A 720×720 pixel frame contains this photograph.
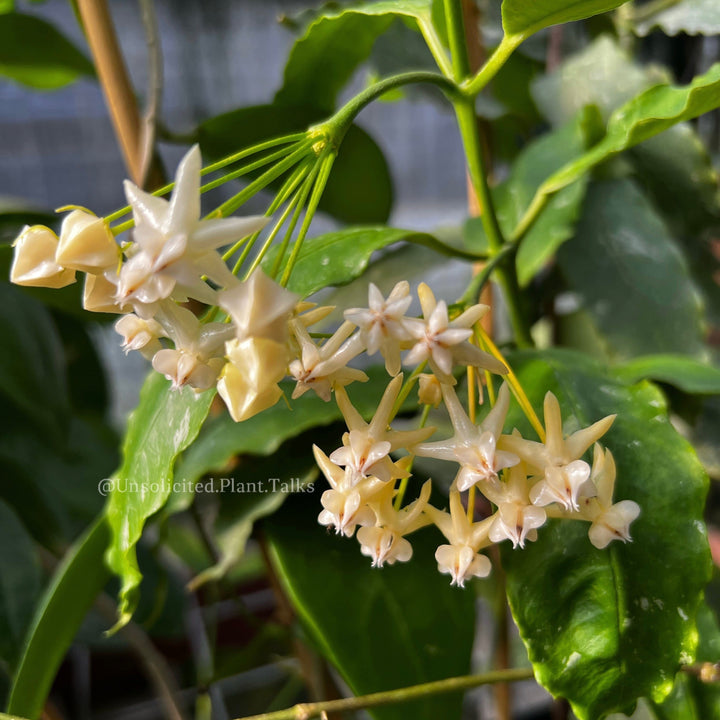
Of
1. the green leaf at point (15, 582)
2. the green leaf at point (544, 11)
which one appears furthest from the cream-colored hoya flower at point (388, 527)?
the green leaf at point (15, 582)

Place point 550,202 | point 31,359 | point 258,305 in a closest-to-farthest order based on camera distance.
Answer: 1. point 258,305
2. point 550,202
3. point 31,359

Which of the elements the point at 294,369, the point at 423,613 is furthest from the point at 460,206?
the point at 294,369

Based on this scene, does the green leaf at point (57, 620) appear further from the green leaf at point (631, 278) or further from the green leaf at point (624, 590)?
the green leaf at point (631, 278)

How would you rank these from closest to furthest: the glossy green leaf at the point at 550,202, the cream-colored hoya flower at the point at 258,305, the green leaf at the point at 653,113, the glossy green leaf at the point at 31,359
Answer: the cream-colored hoya flower at the point at 258,305 < the green leaf at the point at 653,113 < the glossy green leaf at the point at 550,202 < the glossy green leaf at the point at 31,359

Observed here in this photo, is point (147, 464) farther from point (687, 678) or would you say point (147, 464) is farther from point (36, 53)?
point (36, 53)

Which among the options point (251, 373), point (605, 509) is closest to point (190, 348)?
point (251, 373)

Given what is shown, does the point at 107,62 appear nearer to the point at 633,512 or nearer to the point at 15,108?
the point at 633,512

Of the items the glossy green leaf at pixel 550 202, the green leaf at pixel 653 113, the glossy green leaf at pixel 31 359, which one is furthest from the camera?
the glossy green leaf at pixel 31 359
